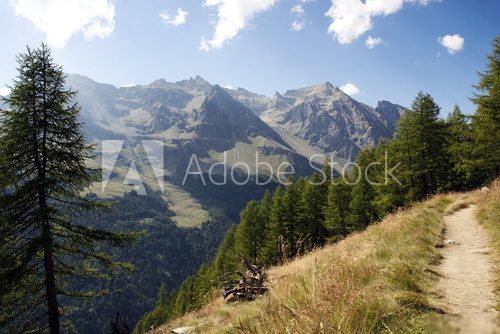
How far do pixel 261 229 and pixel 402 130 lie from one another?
23063 millimetres

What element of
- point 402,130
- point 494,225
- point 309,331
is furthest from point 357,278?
point 402,130

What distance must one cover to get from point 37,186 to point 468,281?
49.4 feet

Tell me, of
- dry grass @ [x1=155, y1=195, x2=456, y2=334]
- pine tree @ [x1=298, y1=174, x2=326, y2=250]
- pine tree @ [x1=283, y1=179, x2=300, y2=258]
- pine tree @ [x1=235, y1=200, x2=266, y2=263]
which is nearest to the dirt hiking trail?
dry grass @ [x1=155, y1=195, x2=456, y2=334]

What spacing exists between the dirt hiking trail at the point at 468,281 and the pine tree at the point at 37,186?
14.4 metres

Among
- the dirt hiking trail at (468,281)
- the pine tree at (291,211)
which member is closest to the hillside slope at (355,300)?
the dirt hiking trail at (468,281)

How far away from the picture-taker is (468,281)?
6500 mm

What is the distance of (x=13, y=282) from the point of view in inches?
567

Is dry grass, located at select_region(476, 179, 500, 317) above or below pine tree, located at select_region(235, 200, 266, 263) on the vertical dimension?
above

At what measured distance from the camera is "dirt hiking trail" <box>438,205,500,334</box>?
199cm

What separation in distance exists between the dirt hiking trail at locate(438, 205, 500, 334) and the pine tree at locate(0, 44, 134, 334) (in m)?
14.4

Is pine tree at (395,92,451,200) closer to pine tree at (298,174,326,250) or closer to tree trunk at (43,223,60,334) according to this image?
pine tree at (298,174,326,250)

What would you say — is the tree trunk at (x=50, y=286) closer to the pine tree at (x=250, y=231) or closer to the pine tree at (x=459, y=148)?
the pine tree at (x=459, y=148)

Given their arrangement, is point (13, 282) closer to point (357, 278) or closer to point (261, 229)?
point (357, 278)

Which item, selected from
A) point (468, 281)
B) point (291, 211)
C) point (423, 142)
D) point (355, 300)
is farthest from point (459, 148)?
point (355, 300)
